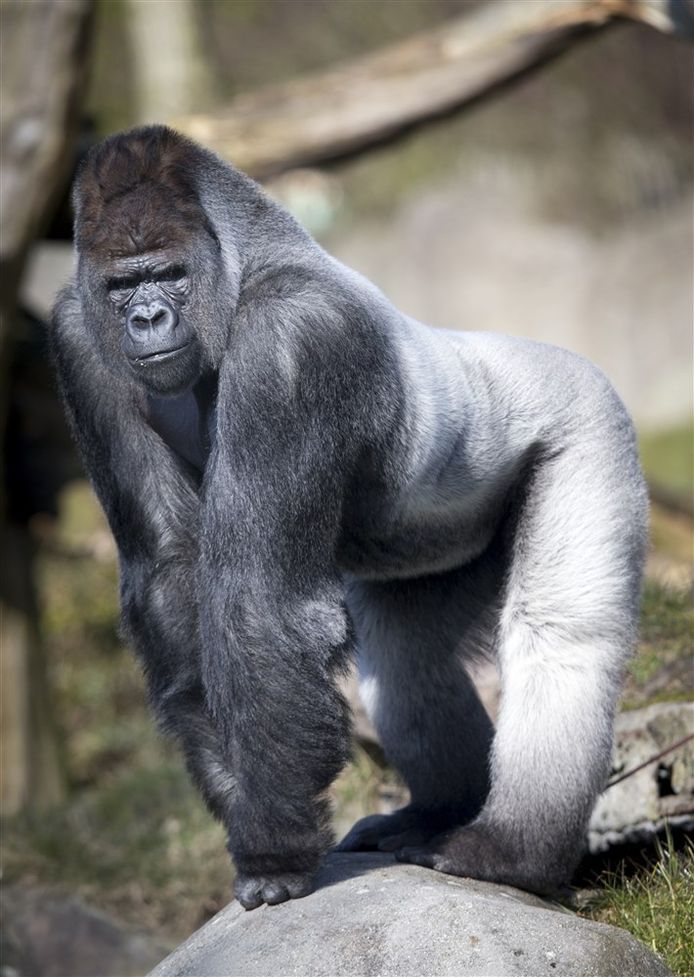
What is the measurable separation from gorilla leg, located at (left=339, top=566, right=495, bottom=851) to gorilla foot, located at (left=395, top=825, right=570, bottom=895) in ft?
0.82

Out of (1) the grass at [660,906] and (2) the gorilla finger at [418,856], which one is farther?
(2) the gorilla finger at [418,856]

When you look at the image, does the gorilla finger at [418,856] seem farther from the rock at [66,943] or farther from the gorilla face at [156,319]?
the rock at [66,943]

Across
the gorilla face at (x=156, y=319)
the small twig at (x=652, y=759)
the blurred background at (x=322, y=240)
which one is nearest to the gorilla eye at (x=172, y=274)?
the gorilla face at (x=156, y=319)

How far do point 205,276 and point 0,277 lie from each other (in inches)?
127

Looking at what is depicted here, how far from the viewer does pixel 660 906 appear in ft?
10.3

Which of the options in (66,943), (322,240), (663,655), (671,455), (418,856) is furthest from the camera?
(322,240)

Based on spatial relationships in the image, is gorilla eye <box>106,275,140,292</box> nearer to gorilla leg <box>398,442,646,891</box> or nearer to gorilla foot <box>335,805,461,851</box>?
gorilla leg <box>398,442,646,891</box>

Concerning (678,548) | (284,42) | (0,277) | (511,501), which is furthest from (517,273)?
(511,501)

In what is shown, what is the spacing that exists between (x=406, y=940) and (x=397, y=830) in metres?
0.74

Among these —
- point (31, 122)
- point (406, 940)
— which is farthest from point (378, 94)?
point (406, 940)

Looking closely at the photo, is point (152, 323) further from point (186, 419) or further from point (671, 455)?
point (671, 455)

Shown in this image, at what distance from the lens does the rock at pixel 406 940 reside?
2648 millimetres

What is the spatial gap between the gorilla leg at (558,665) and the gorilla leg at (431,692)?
0.59 feet

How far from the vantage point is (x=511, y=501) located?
10.9ft
